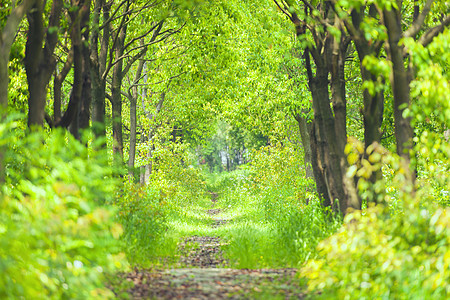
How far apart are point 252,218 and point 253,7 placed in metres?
7.09

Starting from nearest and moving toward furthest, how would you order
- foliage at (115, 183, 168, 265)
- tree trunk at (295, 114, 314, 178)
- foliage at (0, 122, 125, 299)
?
foliage at (0, 122, 125, 299) < foliage at (115, 183, 168, 265) < tree trunk at (295, 114, 314, 178)

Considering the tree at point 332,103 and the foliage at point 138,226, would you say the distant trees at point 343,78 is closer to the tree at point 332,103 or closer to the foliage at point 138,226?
the tree at point 332,103

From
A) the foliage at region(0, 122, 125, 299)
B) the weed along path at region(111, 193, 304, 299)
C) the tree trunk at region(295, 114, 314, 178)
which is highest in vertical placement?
the tree trunk at region(295, 114, 314, 178)

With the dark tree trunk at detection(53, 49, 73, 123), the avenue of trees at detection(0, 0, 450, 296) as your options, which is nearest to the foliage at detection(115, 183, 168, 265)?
the avenue of trees at detection(0, 0, 450, 296)

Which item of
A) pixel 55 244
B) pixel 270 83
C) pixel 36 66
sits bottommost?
pixel 55 244

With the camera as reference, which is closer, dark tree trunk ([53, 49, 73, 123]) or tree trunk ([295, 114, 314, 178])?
dark tree trunk ([53, 49, 73, 123])

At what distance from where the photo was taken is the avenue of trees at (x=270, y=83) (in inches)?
251

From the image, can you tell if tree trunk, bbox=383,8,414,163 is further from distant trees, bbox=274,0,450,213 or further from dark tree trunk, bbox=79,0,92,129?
dark tree trunk, bbox=79,0,92,129

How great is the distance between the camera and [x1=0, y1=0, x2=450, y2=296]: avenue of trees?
6363 millimetres

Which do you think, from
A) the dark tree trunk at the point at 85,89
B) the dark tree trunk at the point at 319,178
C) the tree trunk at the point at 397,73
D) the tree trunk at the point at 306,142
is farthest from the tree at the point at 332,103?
the tree trunk at the point at 306,142

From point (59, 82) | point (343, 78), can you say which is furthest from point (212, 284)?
point (59, 82)

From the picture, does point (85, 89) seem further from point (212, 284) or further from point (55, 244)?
point (55, 244)

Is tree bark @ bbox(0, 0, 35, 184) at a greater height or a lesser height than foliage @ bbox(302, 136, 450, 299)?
greater

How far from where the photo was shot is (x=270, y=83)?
17.9 m
